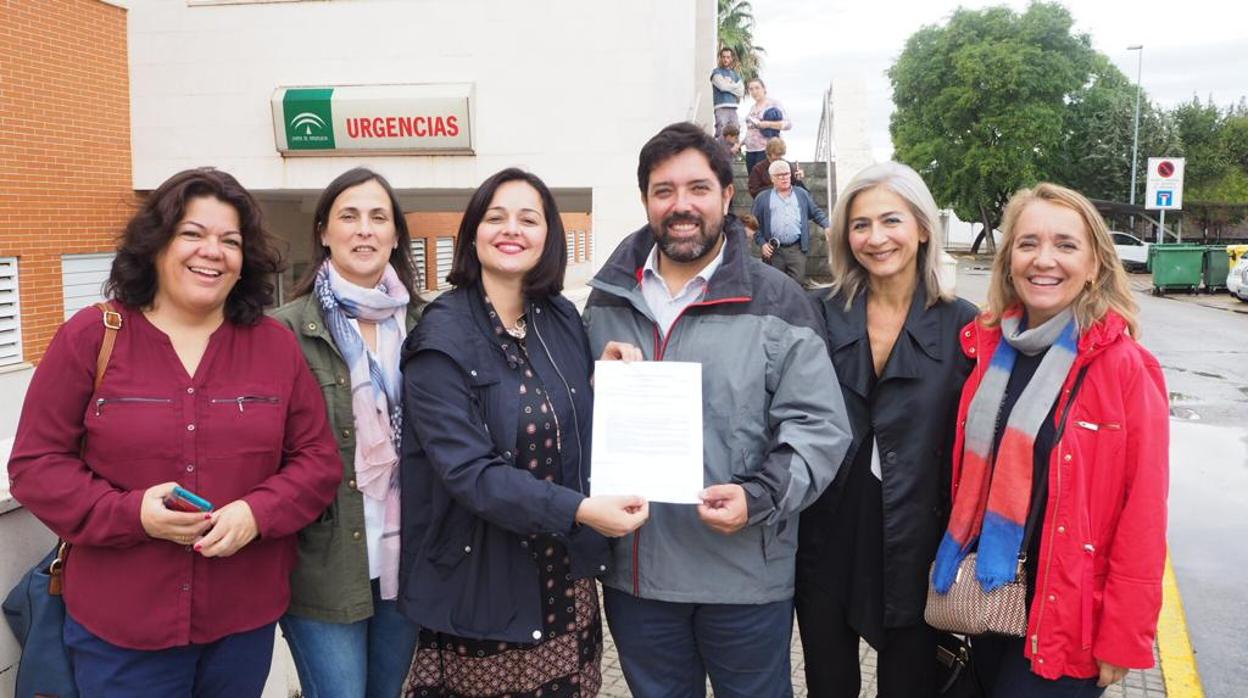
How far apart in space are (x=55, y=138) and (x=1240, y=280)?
25.8 meters

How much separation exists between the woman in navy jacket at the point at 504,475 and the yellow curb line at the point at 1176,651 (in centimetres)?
306

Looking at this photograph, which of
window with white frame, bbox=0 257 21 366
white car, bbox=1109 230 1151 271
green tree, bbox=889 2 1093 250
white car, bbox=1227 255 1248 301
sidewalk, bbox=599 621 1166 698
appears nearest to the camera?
sidewalk, bbox=599 621 1166 698

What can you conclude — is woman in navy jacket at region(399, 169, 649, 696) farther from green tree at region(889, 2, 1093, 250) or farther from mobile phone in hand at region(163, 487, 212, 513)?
green tree at region(889, 2, 1093, 250)

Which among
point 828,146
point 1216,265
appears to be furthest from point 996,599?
point 1216,265

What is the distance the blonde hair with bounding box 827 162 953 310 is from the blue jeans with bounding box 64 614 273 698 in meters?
2.19

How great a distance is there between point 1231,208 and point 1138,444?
48.9m

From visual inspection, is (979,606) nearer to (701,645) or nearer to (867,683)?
(701,645)

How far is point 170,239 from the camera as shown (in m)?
2.43

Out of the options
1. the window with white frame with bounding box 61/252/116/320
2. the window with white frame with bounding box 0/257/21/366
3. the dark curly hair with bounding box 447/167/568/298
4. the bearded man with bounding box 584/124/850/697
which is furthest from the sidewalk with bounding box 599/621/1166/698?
the window with white frame with bounding box 61/252/116/320

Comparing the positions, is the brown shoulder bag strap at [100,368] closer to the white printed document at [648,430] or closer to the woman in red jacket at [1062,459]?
the white printed document at [648,430]

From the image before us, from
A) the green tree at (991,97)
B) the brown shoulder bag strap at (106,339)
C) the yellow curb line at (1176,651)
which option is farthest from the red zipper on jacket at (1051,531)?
the green tree at (991,97)

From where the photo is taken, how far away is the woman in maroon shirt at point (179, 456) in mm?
2238

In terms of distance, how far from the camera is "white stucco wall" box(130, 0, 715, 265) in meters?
11.3

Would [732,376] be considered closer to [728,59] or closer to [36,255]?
[36,255]
